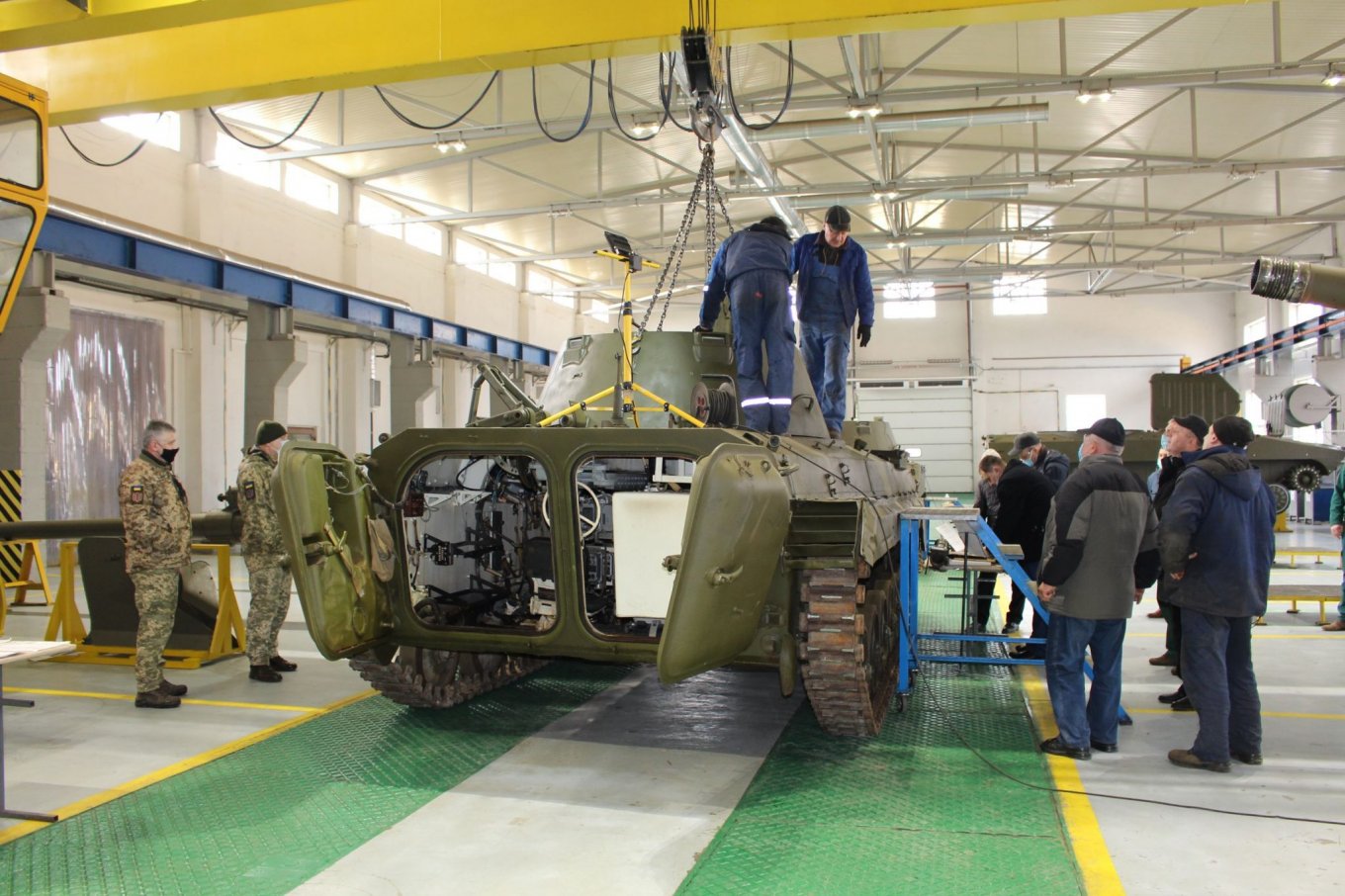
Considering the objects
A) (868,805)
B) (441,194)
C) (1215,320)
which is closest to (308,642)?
(868,805)

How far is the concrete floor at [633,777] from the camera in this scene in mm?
3883

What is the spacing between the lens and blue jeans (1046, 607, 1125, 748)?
209 inches

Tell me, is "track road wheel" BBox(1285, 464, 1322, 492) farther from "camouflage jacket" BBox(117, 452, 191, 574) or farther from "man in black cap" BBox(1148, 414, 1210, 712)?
"camouflage jacket" BBox(117, 452, 191, 574)

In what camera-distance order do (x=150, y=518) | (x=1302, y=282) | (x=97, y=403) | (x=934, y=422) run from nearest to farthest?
(x=1302, y=282) → (x=150, y=518) → (x=97, y=403) → (x=934, y=422)

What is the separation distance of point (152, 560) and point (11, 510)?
7202mm

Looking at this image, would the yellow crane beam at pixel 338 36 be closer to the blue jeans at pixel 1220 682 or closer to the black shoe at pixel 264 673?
the blue jeans at pixel 1220 682

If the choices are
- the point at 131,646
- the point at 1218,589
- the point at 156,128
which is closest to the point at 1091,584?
the point at 1218,589

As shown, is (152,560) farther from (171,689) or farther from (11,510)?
(11,510)

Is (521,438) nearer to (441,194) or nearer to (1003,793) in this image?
(1003,793)

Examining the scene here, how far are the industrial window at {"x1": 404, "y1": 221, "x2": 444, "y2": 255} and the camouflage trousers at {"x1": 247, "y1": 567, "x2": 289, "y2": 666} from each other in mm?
16195

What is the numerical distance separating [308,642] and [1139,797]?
6823mm

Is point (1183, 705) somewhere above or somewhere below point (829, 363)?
below

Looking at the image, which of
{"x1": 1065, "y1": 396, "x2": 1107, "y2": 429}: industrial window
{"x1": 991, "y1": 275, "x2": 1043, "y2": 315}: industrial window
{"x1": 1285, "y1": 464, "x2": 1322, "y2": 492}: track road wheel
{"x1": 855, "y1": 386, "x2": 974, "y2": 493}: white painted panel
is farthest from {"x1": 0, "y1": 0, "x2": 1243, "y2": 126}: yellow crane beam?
{"x1": 1065, "y1": 396, "x2": 1107, "y2": 429}: industrial window

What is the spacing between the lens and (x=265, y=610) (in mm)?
7258
